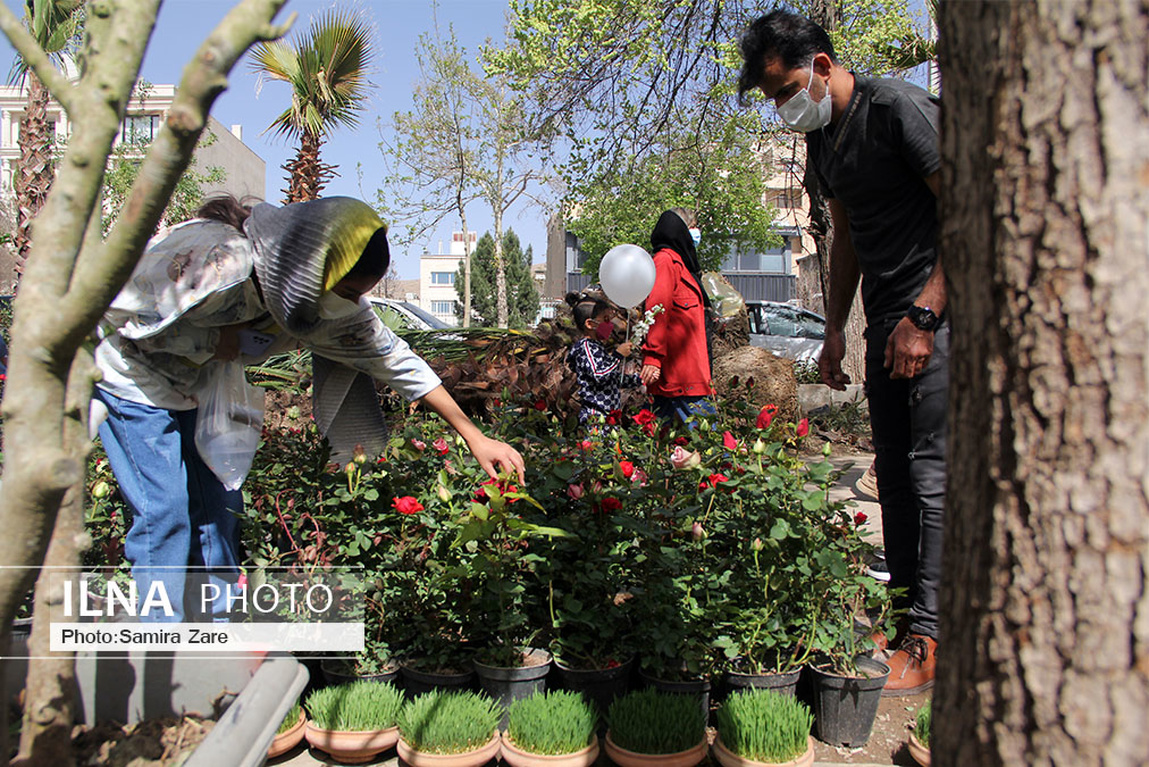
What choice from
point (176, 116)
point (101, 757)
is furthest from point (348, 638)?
point (176, 116)

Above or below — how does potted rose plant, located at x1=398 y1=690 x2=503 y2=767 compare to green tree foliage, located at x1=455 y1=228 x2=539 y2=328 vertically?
below

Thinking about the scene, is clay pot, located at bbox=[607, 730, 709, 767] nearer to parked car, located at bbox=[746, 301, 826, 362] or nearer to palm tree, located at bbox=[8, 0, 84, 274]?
palm tree, located at bbox=[8, 0, 84, 274]

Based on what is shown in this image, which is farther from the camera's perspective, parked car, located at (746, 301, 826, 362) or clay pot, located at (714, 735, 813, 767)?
parked car, located at (746, 301, 826, 362)

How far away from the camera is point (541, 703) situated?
1940mm

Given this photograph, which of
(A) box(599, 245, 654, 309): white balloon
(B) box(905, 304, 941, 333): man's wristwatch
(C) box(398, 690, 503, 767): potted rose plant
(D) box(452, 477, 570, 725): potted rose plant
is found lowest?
(C) box(398, 690, 503, 767): potted rose plant

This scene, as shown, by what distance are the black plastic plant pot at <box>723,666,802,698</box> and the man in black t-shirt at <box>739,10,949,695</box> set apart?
333mm

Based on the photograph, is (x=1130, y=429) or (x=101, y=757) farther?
(x=101, y=757)

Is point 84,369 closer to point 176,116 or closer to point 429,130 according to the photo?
point 176,116

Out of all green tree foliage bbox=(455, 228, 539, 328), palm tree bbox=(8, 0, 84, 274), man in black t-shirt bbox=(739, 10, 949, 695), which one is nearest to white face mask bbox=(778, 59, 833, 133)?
man in black t-shirt bbox=(739, 10, 949, 695)

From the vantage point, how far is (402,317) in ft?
27.6

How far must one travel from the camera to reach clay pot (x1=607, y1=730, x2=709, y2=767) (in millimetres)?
1861

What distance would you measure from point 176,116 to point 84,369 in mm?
330

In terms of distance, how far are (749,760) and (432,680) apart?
2.73 ft

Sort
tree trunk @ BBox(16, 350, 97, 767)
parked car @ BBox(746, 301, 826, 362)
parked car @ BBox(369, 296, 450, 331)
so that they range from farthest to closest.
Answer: parked car @ BBox(746, 301, 826, 362), parked car @ BBox(369, 296, 450, 331), tree trunk @ BBox(16, 350, 97, 767)
